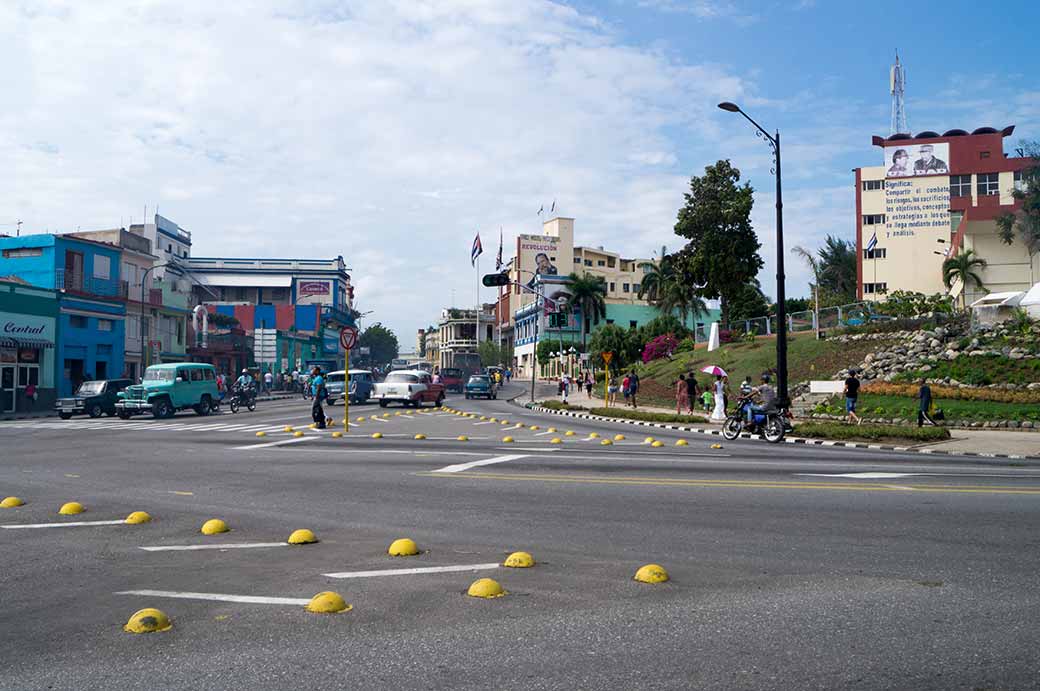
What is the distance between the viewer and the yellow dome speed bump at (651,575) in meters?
6.48

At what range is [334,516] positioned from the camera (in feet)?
32.4

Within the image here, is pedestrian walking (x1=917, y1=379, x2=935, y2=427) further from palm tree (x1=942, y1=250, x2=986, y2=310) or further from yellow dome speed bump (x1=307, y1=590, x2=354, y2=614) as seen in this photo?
palm tree (x1=942, y1=250, x2=986, y2=310)

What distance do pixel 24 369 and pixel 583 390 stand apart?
4197cm

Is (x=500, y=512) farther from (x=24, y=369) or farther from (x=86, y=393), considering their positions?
(x=24, y=369)

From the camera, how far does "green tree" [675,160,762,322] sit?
52188mm

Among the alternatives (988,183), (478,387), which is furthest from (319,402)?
(988,183)

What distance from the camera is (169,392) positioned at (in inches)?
1320

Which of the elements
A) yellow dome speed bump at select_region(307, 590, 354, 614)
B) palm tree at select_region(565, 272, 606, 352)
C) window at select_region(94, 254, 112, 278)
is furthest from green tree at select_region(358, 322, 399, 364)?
yellow dome speed bump at select_region(307, 590, 354, 614)

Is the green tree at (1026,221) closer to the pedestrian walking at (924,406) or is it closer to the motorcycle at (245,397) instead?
the pedestrian walking at (924,406)

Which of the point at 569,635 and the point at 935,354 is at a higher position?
the point at 935,354

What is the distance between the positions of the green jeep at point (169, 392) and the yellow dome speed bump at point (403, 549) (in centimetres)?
2828

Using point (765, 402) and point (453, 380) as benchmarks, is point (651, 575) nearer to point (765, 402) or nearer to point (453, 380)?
point (765, 402)

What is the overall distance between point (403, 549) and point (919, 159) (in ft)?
237

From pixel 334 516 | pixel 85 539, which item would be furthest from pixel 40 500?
pixel 334 516
